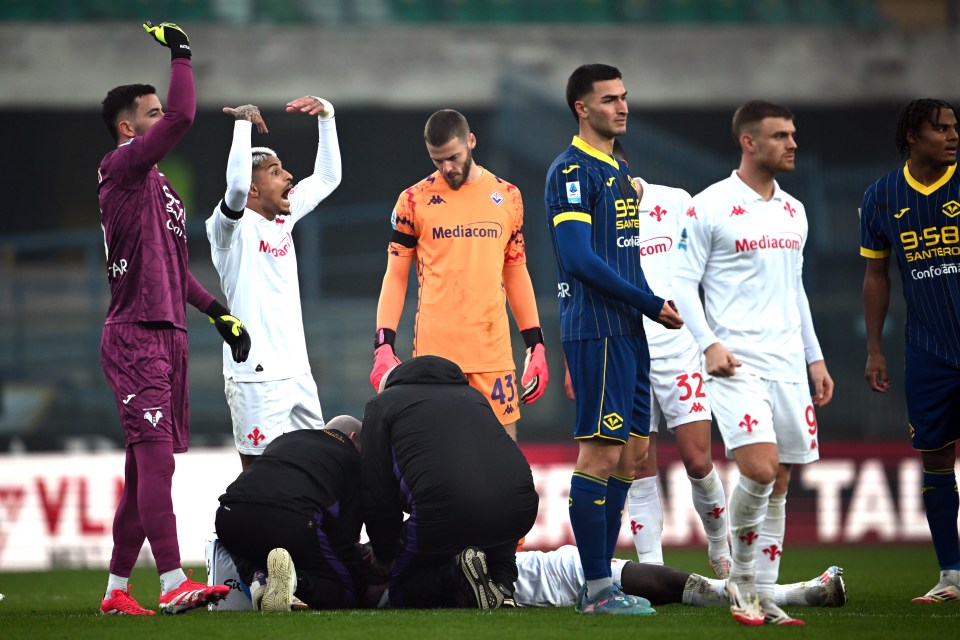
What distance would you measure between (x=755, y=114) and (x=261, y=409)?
2817 millimetres

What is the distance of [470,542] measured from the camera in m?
5.66

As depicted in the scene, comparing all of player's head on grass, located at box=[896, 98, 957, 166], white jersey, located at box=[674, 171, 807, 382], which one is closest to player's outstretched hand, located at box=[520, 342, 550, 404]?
white jersey, located at box=[674, 171, 807, 382]

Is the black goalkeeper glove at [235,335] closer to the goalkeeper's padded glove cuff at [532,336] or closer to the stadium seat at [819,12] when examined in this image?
the goalkeeper's padded glove cuff at [532,336]

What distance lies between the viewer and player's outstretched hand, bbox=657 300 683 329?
501cm

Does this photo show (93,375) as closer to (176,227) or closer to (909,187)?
(176,227)

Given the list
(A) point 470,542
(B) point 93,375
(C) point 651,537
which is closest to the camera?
(A) point 470,542

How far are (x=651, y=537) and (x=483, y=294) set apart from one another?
4.94ft

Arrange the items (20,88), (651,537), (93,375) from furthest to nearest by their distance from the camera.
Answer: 1. (20,88)
2. (93,375)
3. (651,537)

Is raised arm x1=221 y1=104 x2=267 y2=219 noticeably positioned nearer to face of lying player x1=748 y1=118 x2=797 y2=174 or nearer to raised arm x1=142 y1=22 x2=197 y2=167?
raised arm x1=142 y1=22 x2=197 y2=167

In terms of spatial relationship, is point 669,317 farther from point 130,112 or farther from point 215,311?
point 130,112

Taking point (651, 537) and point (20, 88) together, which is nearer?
point (651, 537)

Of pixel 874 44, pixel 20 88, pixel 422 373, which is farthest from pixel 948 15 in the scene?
pixel 422 373

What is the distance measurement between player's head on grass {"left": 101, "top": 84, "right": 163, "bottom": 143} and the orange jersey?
1364 mm

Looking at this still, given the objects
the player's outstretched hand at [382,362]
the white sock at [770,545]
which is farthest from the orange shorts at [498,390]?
the white sock at [770,545]
